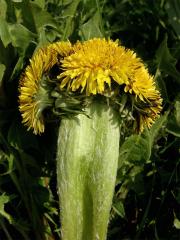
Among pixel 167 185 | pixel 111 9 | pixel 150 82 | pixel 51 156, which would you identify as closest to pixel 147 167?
pixel 167 185

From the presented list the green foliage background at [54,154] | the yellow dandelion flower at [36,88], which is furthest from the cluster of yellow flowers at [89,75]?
the green foliage background at [54,154]

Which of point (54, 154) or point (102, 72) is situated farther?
point (54, 154)

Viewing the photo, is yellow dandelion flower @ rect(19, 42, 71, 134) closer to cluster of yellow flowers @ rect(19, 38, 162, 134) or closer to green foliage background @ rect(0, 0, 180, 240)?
cluster of yellow flowers @ rect(19, 38, 162, 134)

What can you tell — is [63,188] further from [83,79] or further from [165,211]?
[165,211]

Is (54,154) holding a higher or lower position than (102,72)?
lower

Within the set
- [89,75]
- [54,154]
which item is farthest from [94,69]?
[54,154]

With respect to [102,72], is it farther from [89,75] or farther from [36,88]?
[36,88]

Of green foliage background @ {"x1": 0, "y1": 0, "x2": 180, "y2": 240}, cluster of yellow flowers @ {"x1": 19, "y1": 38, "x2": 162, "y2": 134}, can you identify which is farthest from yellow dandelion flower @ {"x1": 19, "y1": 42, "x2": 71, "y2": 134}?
green foliage background @ {"x1": 0, "y1": 0, "x2": 180, "y2": 240}
